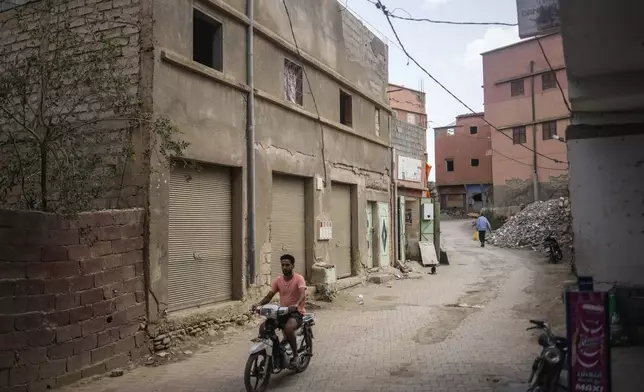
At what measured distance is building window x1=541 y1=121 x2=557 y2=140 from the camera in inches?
1340

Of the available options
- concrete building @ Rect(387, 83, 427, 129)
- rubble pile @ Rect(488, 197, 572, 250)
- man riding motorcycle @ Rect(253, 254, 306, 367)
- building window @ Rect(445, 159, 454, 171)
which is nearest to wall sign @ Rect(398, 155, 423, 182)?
rubble pile @ Rect(488, 197, 572, 250)

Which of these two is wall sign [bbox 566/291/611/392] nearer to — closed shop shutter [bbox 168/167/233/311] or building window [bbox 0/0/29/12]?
closed shop shutter [bbox 168/167/233/311]

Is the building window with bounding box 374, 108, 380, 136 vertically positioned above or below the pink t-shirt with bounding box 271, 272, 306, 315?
above

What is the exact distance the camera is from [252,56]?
32.5 feet

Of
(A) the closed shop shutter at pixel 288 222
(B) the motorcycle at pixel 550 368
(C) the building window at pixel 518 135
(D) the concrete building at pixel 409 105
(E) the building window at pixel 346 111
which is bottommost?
(B) the motorcycle at pixel 550 368

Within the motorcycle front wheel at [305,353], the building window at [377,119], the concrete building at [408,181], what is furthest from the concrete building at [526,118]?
the motorcycle front wheel at [305,353]

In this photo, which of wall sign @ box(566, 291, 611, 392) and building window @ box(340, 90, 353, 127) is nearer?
wall sign @ box(566, 291, 611, 392)

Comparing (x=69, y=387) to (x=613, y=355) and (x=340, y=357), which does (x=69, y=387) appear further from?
(x=613, y=355)

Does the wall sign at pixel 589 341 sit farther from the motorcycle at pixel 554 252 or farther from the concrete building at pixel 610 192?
the motorcycle at pixel 554 252

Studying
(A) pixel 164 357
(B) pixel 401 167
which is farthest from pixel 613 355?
(B) pixel 401 167

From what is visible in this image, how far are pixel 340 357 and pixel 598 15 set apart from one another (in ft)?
16.9

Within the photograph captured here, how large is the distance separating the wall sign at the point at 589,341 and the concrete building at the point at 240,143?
5.31 metres

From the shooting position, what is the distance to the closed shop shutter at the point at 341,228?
540 inches

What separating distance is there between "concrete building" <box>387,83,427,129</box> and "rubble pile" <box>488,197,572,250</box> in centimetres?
1780
